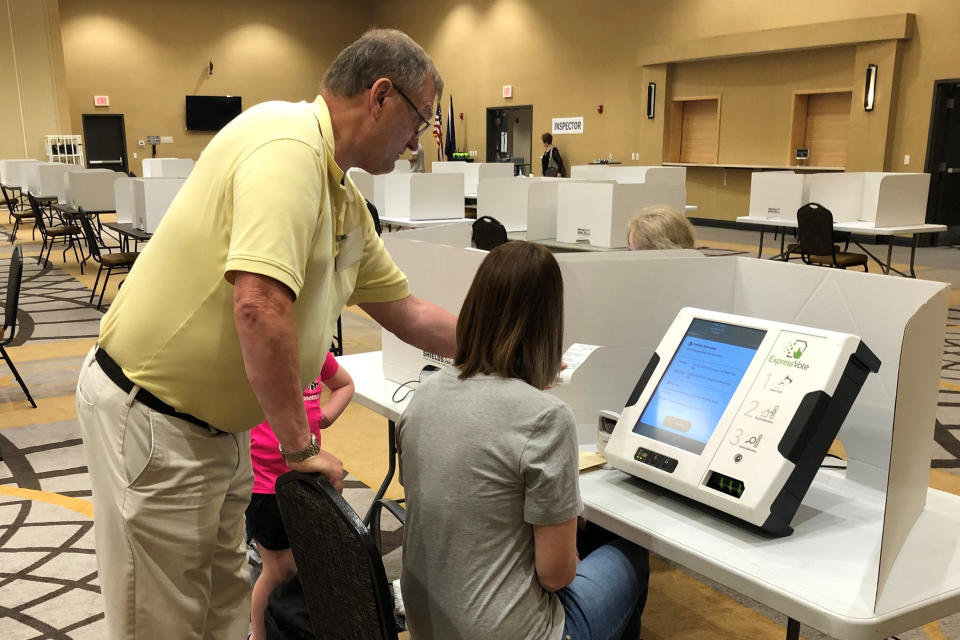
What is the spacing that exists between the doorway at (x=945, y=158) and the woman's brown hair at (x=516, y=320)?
10414 millimetres

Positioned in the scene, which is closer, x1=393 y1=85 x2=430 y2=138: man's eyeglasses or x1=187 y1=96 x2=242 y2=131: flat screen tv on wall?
x1=393 y1=85 x2=430 y2=138: man's eyeglasses

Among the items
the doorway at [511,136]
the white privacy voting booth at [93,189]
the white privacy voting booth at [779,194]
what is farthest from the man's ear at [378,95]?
the doorway at [511,136]

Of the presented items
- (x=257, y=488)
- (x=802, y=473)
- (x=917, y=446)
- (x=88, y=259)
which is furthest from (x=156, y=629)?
(x=88, y=259)

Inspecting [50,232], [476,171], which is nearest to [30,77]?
[50,232]

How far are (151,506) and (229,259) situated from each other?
1.49 ft

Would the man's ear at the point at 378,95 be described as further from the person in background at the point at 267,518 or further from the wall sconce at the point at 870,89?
the wall sconce at the point at 870,89

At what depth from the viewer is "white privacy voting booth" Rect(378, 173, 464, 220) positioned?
739 cm

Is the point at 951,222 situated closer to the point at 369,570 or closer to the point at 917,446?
the point at 917,446

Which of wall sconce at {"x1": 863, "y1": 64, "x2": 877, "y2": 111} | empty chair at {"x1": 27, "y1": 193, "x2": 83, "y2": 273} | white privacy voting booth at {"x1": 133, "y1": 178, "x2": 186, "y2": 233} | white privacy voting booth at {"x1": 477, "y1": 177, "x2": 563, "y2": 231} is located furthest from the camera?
wall sconce at {"x1": 863, "y1": 64, "x2": 877, "y2": 111}

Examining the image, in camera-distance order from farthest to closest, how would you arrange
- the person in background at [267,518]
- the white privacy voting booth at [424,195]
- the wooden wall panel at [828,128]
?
the wooden wall panel at [828,128] < the white privacy voting booth at [424,195] < the person in background at [267,518]

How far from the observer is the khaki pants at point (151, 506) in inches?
51.8

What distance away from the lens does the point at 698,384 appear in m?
1.58

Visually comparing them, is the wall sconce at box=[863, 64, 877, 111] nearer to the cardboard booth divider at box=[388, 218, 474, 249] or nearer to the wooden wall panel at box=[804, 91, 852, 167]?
the wooden wall panel at box=[804, 91, 852, 167]

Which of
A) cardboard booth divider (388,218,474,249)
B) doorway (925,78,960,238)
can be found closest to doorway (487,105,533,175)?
doorway (925,78,960,238)
